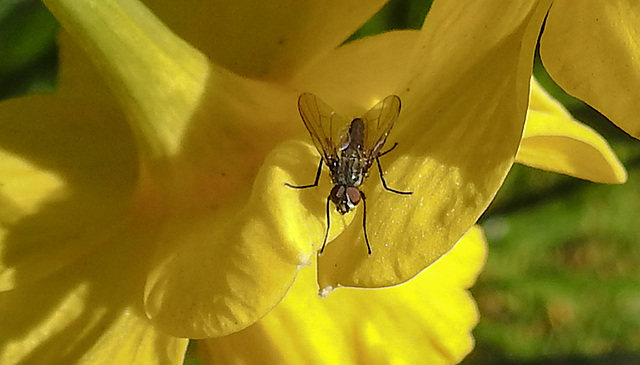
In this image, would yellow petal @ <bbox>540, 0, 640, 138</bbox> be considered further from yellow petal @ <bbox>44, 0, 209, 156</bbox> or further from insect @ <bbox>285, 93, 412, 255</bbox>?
yellow petal @ <bbox>44, 0, 209, 156</bbox>

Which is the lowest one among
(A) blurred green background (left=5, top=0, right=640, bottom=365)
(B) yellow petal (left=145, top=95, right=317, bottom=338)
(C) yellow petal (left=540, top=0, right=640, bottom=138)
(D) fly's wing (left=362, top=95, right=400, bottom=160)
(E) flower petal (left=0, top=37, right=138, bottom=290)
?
(A) blurred green background (left=5, top=0, right=640, bottom=365)

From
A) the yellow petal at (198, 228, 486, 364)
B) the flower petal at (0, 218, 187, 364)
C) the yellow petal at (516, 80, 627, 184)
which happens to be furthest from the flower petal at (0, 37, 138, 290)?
the yellow petal at (516, 80, 627, 184)

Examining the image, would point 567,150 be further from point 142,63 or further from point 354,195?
point 142,63

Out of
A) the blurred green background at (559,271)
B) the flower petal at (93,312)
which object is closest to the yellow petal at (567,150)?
the flower petal at (93,312)

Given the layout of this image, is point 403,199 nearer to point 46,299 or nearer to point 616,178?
point 616,178

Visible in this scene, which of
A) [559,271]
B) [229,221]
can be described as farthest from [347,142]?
Answer: [559,271]

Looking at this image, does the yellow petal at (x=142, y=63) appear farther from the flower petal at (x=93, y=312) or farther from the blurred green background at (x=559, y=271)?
the blurred green background at (x=559, y=271)
